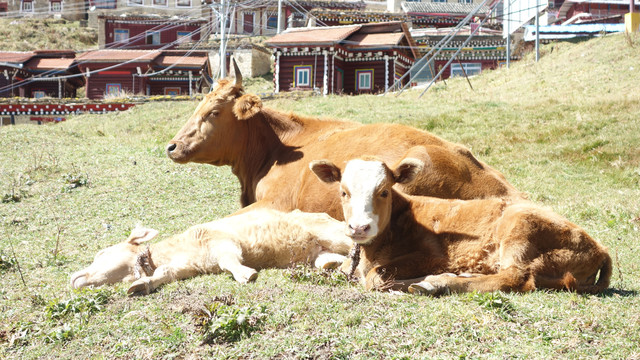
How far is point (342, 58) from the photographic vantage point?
149ft

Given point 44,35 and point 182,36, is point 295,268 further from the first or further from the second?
point 44,35

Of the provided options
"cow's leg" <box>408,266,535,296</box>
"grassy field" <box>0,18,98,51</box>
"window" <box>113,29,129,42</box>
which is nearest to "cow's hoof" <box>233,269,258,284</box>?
"cow's leg" <box>408,266,535,296</box>

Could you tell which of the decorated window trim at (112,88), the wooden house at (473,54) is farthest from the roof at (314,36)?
the decorated window trim at (112,88)

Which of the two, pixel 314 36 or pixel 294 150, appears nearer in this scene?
pixel 294 150

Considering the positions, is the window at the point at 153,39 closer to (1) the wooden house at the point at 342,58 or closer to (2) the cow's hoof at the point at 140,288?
(1) the wooden house at the point at 342,58

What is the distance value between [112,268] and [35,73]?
52.0 metres

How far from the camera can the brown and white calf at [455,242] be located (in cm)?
537

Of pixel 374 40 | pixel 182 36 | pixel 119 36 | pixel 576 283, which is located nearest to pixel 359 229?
pixel 576 283

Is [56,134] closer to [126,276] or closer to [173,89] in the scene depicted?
[126,276]

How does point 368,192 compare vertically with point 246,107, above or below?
below

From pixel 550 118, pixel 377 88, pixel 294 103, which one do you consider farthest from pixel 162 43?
pixel 550 118

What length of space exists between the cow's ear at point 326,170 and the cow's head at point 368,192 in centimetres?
1

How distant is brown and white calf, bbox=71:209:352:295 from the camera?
680cm

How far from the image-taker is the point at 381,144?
312 inches
